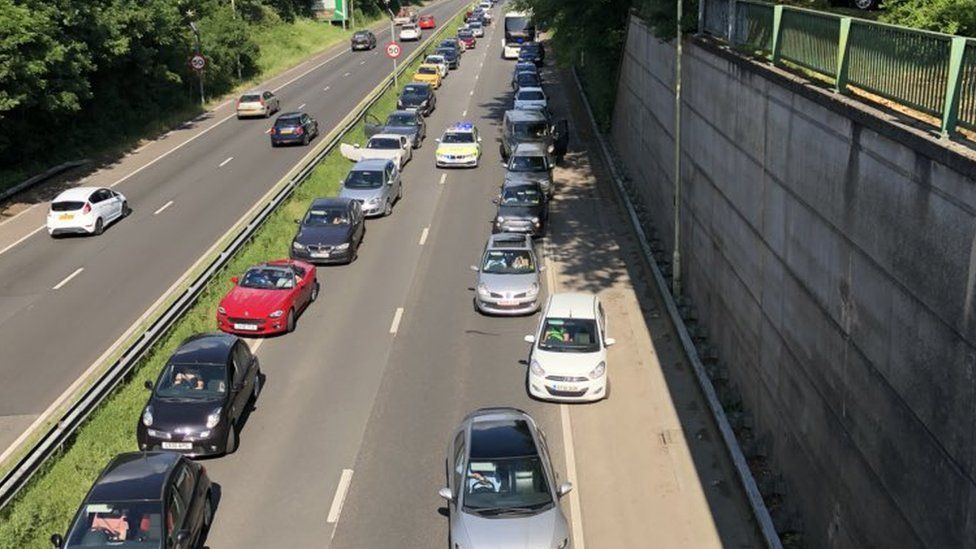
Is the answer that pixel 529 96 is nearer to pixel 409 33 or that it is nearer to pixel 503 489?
pixel 503 489

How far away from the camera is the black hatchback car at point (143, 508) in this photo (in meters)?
12.5

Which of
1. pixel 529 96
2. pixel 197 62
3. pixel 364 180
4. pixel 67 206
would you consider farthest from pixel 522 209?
pixel 197 62

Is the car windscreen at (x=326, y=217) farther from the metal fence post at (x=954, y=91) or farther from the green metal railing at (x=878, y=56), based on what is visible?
the metal fence post at (x=954, y=91)

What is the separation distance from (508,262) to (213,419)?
9.64 m

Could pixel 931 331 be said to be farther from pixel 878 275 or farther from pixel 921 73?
pixel 921 73

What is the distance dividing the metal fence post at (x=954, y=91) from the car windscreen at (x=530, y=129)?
95.5 feet

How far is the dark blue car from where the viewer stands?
137ft

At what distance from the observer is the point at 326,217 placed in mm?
27719

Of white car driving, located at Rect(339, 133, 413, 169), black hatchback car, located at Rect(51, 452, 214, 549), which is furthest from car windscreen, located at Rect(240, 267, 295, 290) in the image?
white car driving, located at Rect(339, 133, 413, 169)

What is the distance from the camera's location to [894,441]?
10398 mm

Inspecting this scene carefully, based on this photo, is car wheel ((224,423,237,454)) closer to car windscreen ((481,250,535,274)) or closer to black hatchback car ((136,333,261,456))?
black hatchback car ((136,333,261,456))

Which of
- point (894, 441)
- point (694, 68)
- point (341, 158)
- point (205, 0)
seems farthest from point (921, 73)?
point (205, 0)

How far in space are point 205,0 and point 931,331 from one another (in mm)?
60297

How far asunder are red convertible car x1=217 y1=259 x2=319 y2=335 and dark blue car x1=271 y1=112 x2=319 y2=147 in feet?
63.3
